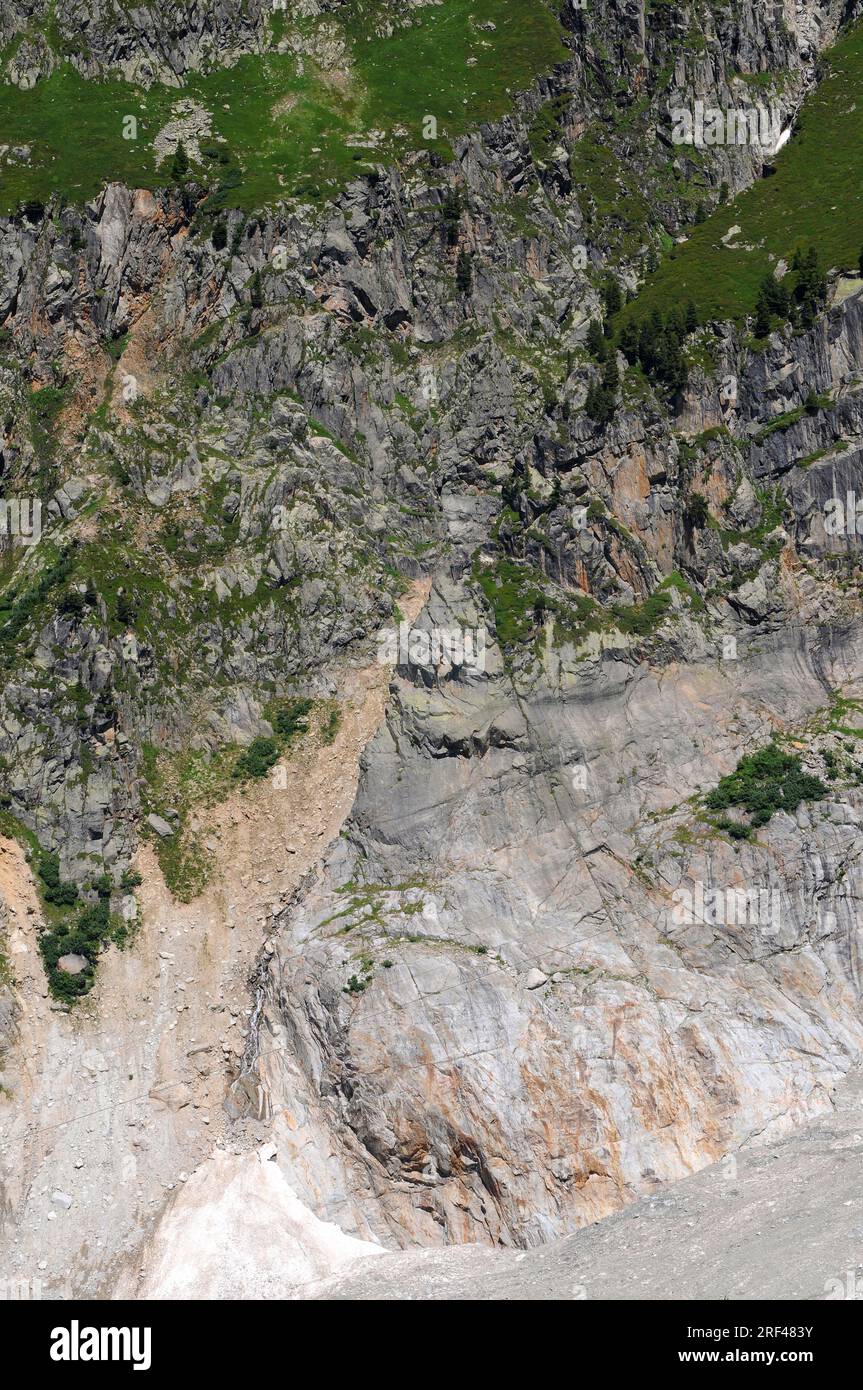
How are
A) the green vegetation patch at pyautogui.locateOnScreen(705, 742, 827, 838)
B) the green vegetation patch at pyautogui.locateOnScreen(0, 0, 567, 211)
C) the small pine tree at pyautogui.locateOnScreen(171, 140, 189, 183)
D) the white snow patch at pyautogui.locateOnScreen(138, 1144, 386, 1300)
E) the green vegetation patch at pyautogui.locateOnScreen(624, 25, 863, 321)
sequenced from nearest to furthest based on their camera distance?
the white snow patch at pyautogui.locateOnScreen(138, 1144, 386, 1300), the green vegetation patch at pyautogui.locateOnScreen(705, 742, 827, 838), the green vegetation patch at pyautogui.locateOnScreen(624, 25, 863, 321), the small pine tree at pyautogui.locateOnScreen(171, 140, 189, 183), the green vegetation patch at pyautogui.locateOnScreen(0, 0, 567, 211)

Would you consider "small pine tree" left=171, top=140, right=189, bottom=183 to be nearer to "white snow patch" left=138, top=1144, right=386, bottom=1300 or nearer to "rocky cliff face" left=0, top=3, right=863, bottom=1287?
"rocky cliff face" left=0, top=3, right=863, bottom=1287

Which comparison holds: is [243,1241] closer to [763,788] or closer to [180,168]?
[763,788]

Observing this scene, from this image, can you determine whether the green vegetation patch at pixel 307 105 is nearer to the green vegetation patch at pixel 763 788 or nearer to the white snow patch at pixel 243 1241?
the green vegetation patch at pixel 763 788

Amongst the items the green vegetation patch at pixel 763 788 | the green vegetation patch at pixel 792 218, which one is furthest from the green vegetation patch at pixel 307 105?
the green vegetation patch at pixel 763 788

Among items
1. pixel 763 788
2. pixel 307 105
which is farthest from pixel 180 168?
pixel 763 788

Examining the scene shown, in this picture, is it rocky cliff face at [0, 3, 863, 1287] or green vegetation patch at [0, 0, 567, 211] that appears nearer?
rocky cliff face at [0, 3, 863, 1287]

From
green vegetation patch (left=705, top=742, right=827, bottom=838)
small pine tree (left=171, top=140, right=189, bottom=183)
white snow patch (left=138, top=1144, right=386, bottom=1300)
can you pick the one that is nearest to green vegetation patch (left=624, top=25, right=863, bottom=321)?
small pine tree (left=171, top=140, right=189, bottom=183)

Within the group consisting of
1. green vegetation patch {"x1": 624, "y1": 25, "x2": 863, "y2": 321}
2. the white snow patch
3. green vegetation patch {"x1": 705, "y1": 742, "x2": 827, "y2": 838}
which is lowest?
the white snow patch

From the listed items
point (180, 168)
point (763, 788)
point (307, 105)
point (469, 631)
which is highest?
point (307, 105)
